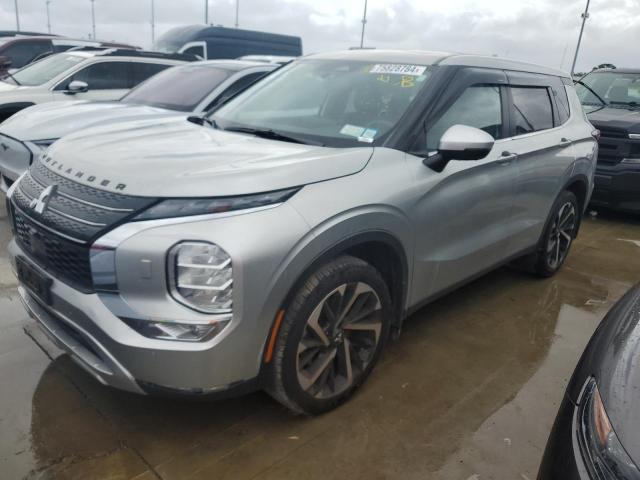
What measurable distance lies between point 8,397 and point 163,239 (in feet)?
4.53

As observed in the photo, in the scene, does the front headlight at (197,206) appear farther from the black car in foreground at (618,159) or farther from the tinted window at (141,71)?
the tinted window at (141,71)

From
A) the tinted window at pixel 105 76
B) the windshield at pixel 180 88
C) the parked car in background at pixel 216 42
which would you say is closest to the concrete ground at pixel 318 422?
the windshield at pixel 180 88

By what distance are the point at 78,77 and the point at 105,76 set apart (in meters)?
0.39

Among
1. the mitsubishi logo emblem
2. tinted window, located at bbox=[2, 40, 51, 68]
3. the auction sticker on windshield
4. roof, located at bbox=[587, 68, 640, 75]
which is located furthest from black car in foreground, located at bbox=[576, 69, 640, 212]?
tinted window, located at bbox=[2, 40, 51, 68]

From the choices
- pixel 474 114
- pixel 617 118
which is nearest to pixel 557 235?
pixel 474 114

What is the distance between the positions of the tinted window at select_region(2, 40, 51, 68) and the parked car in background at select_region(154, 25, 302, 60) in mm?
3340

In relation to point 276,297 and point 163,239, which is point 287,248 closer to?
point 276,297

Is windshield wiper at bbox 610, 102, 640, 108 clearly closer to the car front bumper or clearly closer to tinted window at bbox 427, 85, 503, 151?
the car front bumper

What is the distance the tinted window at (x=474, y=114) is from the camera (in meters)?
2.95

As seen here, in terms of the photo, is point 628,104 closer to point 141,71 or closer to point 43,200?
point 141,71

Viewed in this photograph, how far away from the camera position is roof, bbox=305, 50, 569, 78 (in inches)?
Result: 125

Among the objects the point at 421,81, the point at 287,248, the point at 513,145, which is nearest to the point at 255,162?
the point at 287,248

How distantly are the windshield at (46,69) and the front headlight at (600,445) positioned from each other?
294 inches

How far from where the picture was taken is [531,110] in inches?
154
